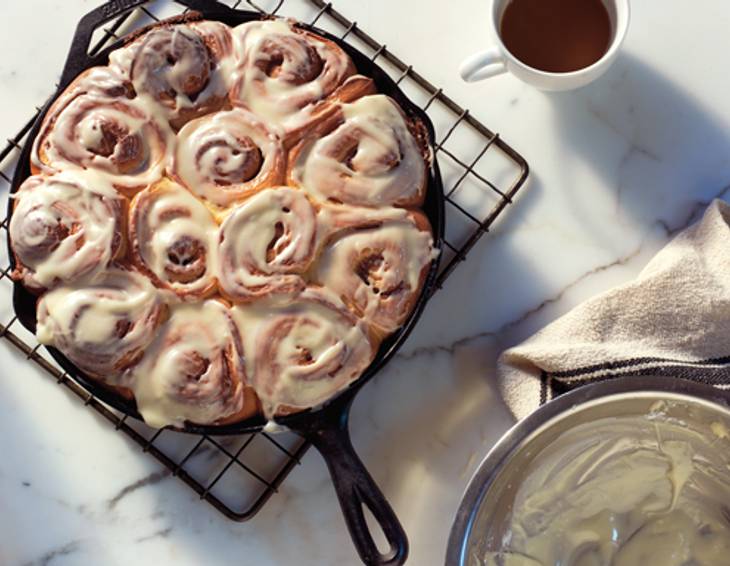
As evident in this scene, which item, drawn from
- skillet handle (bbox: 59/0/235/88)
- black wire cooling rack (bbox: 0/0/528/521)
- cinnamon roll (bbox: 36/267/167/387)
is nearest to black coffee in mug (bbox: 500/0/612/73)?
black wire cooling rack (bbox: 0/0/528/521)

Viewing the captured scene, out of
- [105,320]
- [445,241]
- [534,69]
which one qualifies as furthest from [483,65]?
[105,320]

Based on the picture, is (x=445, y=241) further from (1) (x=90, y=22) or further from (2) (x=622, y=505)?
(1) (x=90, y=22)

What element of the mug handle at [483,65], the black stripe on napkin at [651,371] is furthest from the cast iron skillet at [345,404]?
the black stripe on napkin at [651,371]

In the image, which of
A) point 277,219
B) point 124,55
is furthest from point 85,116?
point 277,219

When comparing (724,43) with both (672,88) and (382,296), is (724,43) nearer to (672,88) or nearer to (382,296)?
(672,88)

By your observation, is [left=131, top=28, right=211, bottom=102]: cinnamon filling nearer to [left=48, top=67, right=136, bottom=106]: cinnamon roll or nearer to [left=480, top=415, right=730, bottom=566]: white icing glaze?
[left=48, top=67, right=136, bottom=106]: cinnamon roll

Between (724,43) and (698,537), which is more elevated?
(724,43)
